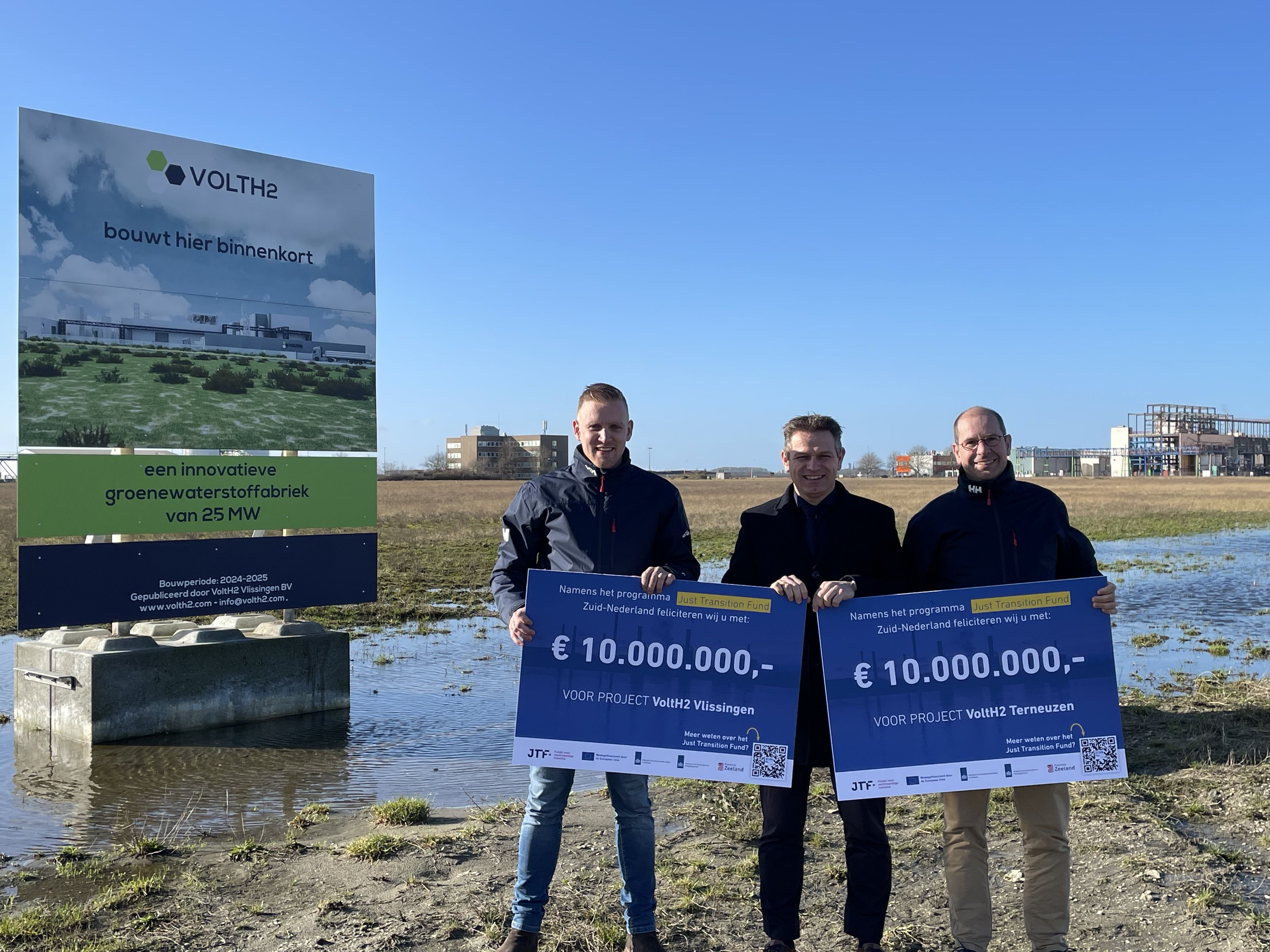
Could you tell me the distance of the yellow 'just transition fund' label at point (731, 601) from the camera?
13.8ft

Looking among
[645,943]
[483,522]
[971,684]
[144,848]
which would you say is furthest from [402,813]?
[483,522]

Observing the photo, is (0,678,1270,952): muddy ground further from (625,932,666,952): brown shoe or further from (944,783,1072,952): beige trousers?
(944,783,1072,952): beige trousers

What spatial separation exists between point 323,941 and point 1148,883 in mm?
3940

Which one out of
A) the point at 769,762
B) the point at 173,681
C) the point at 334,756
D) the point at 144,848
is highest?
the point at 769,762

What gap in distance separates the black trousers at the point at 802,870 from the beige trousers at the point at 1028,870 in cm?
29

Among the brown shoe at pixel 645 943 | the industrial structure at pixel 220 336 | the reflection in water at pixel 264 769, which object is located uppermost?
the industrial structure at pixel 220 336

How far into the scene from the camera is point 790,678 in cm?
421

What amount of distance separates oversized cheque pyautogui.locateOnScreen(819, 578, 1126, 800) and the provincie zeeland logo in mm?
7498

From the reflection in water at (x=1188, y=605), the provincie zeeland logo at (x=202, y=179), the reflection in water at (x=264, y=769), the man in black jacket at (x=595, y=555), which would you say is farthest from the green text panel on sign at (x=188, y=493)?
the reflection in water at (x=1188, y=605)

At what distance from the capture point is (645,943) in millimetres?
3980

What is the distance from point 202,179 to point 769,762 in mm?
7703

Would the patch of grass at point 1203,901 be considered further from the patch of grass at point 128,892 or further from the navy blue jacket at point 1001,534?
the patch of grass at point 128,892

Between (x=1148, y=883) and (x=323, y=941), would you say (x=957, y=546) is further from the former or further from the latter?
(x=323, y=941)

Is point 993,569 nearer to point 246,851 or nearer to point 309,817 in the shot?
point 246,851
